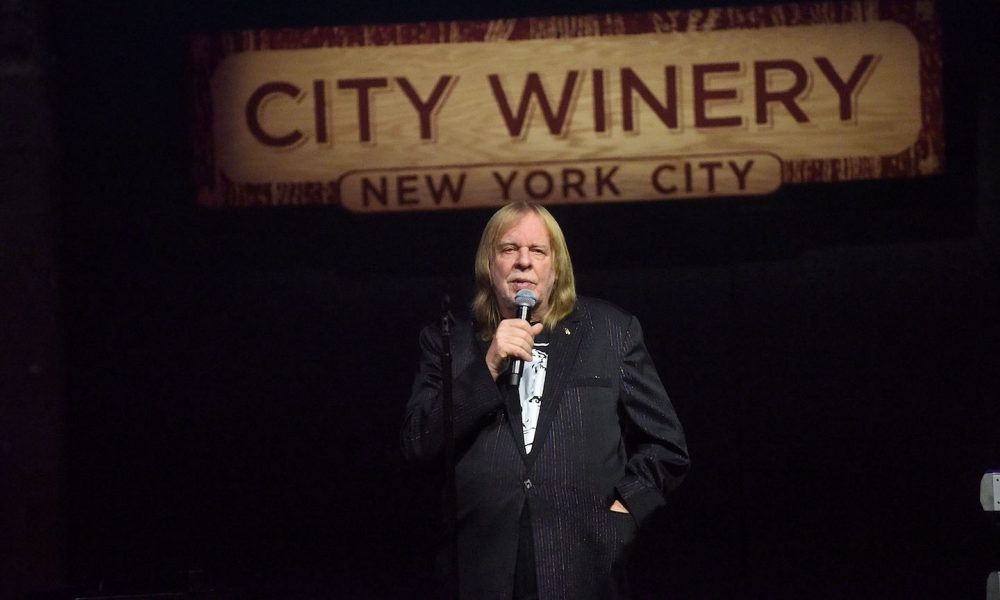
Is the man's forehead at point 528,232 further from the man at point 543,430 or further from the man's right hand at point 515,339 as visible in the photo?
the man's right hand at point 515,339

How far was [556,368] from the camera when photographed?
2990mm

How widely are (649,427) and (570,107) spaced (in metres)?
1.70

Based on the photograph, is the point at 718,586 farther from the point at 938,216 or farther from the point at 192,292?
the point at 192,292

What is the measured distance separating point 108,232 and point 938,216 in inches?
114

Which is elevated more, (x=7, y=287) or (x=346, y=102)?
(x=346, y=102)

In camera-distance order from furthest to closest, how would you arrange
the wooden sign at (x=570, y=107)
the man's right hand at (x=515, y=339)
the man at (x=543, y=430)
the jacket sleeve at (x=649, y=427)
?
the wooden sign at (x=570, y=107)
the jacket sleeve at (x=649, y=427)
the man at (x=543, y=430)
the man's right hand at (x=515, y=339)

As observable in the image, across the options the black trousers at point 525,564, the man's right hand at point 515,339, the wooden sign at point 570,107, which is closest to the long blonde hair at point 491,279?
the man's right hand at point 515,339

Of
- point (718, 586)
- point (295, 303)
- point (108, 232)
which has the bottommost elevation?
point (718, 586)

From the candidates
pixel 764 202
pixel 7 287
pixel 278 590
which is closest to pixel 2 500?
pixel 7 287

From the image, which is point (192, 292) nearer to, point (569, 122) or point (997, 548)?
point (569, 122)

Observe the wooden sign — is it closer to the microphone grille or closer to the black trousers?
the microphone grille

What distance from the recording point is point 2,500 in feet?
15.0

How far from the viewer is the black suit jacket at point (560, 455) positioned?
2.87m

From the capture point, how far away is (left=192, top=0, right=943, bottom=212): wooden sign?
438 centimetres
